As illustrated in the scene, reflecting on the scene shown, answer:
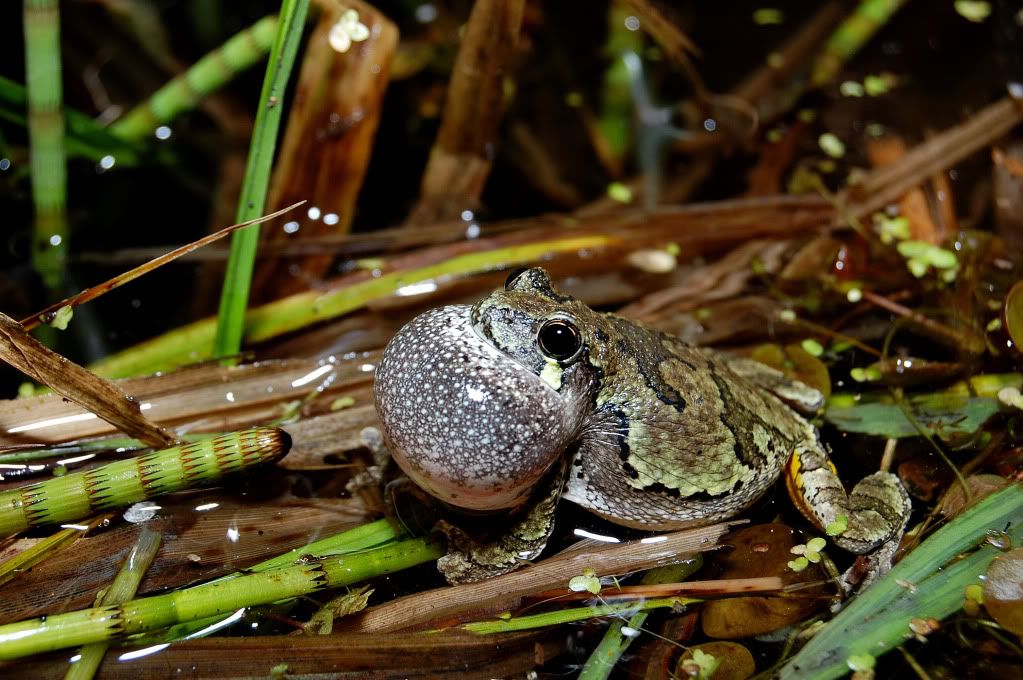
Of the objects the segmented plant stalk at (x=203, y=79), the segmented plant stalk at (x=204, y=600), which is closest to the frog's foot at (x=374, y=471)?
the segmented plant stalk at (x=204, y=600)

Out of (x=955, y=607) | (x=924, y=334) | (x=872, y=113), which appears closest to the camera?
(x=955, y=607)

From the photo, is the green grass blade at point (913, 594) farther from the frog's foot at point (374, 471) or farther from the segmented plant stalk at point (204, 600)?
the frog's foot at point (374, 471)

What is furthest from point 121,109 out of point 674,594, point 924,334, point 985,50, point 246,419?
point 985,50

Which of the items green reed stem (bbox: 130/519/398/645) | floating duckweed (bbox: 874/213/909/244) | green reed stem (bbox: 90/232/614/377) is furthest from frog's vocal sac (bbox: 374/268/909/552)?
floating duckweed (bbox: 874/213/909/244)

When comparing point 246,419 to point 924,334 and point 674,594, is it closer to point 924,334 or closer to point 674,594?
point 674,594

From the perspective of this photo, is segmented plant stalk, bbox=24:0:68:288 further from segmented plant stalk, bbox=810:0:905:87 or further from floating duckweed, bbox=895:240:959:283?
segmented plant stalk, bbox=810:0:905:87

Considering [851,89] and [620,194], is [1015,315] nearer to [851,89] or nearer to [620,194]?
[620,194]

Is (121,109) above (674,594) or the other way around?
above

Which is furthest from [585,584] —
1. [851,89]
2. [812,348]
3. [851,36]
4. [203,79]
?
[851,36]
